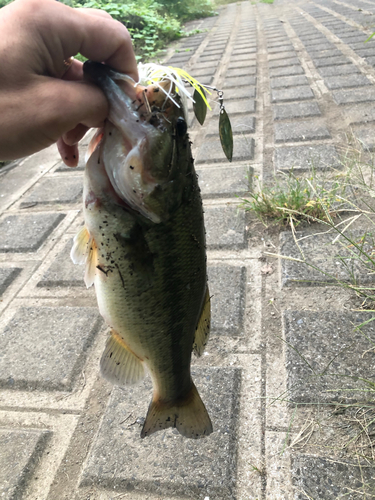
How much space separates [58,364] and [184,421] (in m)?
0.99

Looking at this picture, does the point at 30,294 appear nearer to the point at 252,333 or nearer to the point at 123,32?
the point at 252,333

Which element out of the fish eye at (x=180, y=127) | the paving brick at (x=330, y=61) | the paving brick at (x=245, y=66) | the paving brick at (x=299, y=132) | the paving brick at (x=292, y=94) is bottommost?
the paving brick at (x=299, y=132)

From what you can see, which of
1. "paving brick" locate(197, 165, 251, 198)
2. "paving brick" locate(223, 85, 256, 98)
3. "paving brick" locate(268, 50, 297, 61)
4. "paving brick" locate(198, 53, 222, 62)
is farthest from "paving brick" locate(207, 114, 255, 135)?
"paving brick" locate(198, 53, 222, 62)

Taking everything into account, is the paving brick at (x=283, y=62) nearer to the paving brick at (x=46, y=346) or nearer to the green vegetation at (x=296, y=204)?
the green vegetation at (x=296, y=204)

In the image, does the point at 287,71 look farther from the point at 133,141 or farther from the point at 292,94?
the point at 133,141

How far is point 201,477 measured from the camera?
5.52 feet

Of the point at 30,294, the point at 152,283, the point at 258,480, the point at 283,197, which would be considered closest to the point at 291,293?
the point at 283,197

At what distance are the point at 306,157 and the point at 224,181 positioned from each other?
85 centimetres

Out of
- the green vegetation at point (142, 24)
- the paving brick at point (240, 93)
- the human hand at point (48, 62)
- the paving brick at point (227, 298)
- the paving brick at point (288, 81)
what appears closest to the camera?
the human hand at point (48, 62)

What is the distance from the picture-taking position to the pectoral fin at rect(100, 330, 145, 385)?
4.92 ft

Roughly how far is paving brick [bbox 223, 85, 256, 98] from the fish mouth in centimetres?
439

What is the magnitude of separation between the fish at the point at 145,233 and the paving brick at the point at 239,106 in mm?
3956

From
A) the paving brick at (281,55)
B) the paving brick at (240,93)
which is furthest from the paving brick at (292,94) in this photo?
the paving brick at (281,55)

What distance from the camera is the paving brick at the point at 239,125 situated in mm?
4449
